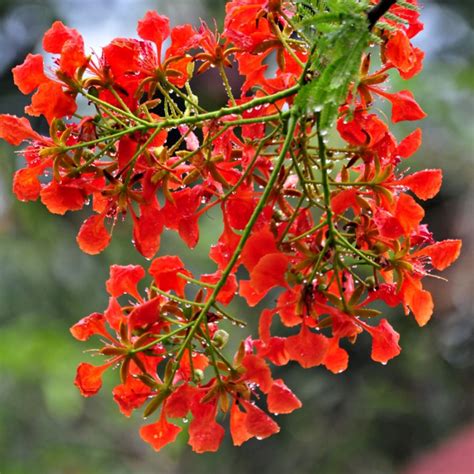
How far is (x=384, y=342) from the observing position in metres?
1.52

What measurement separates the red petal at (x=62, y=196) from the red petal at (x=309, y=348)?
382 mm

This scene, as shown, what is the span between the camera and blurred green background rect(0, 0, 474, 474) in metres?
6.30

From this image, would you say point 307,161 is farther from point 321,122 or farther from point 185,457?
point 185,457

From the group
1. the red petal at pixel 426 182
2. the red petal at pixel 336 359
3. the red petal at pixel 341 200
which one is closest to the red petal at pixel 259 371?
the red petal at pixel 336 359

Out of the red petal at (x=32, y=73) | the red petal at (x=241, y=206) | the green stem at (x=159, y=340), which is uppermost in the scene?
the red petal at (x=32, y=73)

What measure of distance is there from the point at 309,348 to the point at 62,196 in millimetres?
436

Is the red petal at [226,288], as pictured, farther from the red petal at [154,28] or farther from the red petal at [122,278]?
the red petal at [154,28]

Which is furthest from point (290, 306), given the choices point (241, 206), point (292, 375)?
point (292, 375)

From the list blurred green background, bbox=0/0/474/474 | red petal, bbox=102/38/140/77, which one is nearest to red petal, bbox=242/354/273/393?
red petal, bbox=102/38/140/77

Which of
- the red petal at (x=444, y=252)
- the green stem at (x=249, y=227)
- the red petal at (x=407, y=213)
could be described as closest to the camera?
the green stem at (x=249, y=227)

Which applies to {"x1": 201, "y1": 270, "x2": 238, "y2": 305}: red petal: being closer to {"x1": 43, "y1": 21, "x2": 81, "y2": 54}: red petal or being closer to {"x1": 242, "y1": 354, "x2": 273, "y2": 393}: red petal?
{"x1": 242, "y1": 354, "x2": 273, "y2": 393}: red petal

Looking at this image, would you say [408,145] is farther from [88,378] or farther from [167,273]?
[88,378]

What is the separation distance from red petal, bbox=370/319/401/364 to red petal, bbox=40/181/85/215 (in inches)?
19.5

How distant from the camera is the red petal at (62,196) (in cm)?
147
